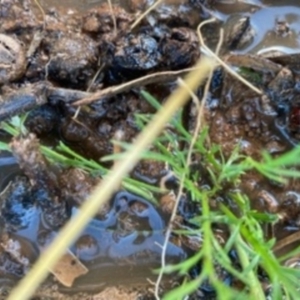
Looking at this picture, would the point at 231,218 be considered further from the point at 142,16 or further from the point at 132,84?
the point at 142,16

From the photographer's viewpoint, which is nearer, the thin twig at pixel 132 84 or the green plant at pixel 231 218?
the green plant at pixel 231 218

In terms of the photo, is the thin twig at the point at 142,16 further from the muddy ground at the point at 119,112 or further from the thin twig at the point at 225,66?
the thin twig at the point at 225,66

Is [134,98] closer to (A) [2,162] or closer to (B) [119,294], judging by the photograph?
(A) [2,162]

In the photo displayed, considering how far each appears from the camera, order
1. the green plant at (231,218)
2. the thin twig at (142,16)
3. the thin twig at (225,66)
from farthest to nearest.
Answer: the thin twig at (142,16) < the thin twig at (225,66) < the green plant at (231,218)

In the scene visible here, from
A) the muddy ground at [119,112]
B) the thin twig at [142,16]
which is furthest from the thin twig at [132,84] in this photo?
→ the thin twig at [142,16]

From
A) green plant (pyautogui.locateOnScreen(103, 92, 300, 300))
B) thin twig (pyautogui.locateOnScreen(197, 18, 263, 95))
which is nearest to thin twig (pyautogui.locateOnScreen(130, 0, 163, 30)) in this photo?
thin twig (pyautogui.locateOnScreen(197, 18, 263, 95))

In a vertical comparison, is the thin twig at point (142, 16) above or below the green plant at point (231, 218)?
above

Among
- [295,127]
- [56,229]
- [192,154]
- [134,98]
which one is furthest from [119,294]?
[295,127]

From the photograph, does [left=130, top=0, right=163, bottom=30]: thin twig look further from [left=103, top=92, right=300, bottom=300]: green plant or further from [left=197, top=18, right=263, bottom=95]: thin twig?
[left=103, top=92, right=300, bottom=300]: green plant
